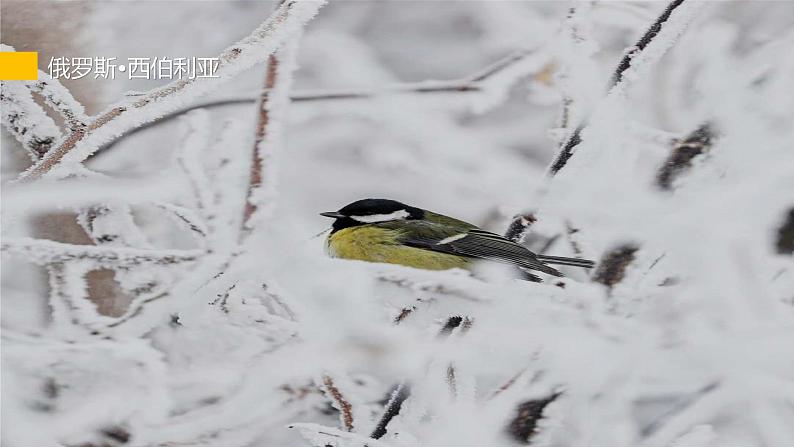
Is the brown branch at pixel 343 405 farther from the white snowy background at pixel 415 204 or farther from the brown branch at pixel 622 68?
the brown branch at pixel 622 68

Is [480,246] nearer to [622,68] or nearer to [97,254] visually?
[622,68]

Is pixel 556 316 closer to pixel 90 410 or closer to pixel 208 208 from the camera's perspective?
pixel 208 208

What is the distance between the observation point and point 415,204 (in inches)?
42.6

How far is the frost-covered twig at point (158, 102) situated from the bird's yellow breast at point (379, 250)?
0.86 feet

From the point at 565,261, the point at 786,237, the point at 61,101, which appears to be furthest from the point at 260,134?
the point at 786,237

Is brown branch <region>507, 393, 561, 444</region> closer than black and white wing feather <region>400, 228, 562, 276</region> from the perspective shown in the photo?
Yes

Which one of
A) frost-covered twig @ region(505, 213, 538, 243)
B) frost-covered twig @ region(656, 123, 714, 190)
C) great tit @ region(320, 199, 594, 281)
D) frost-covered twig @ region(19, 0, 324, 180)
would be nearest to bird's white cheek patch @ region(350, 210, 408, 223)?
great tit @ region(320, 199, 594, 281)

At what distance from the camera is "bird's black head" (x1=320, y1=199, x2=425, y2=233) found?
3.53 feet

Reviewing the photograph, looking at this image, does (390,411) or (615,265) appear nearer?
(615,265)

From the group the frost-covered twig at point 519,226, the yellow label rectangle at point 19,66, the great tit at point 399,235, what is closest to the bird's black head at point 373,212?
the great tit at point 399,235

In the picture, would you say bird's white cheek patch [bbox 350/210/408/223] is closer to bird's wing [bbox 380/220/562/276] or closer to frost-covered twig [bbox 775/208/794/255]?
bird's wing [bbox 380/220/562/276]

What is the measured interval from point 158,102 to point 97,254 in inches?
8.4

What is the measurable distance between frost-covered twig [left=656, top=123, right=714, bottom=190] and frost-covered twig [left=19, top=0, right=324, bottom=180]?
0.50m

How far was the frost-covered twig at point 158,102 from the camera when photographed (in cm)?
101
